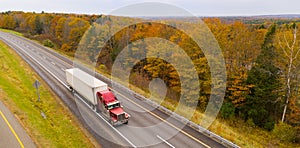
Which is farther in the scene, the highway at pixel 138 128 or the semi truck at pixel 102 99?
the semi truck at pixel 102 99

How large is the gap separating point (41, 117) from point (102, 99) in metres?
5.51

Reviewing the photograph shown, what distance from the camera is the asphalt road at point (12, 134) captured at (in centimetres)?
1348

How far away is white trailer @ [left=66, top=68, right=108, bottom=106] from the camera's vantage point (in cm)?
1991

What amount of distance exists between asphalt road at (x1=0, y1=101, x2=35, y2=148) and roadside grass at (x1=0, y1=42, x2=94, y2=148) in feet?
1.33

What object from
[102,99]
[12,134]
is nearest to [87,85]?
[102,99]

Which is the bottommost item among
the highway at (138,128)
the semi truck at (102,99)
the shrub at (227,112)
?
the shrub at (227,112)

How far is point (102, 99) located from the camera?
19.1 meters

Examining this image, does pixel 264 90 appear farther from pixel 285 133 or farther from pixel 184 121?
pixel 184 121

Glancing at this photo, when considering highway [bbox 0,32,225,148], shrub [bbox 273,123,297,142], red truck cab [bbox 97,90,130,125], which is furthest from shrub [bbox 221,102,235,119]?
red truck cab [bbox 97,90,130,125]

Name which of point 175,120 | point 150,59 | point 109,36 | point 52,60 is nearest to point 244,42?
point 150,59

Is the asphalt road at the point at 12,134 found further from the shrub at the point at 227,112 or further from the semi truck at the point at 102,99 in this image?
the shrub at the point at 227,112

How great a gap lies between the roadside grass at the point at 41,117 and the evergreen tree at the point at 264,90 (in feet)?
65.4

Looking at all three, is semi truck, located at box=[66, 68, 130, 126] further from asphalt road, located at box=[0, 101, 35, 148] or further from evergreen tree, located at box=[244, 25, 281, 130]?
evergreen tree, located at box=[244, 25, 281, 130]

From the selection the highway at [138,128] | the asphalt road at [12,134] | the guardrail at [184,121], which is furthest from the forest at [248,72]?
the asphalt road at [12,134]
